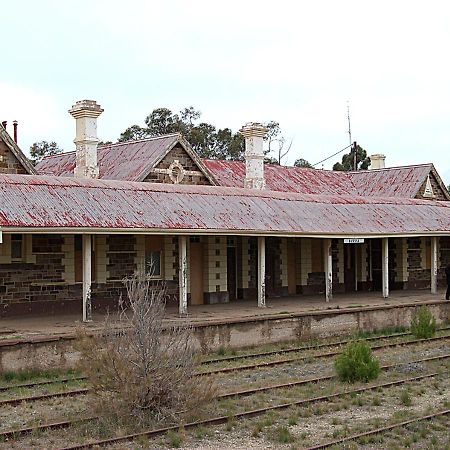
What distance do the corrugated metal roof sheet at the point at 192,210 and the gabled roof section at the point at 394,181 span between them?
212 inches

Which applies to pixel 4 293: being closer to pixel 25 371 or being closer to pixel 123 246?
pixel 123 246

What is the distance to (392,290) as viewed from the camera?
28188mm

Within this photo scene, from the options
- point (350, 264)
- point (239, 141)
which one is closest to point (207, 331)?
point (350, 264)

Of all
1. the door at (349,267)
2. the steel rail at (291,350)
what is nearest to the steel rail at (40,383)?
the steel rail at (291,350)

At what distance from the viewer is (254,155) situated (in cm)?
2741

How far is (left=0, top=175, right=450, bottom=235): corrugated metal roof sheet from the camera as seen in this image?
55.3ft

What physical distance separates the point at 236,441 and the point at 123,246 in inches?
450

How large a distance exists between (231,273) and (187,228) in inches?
236

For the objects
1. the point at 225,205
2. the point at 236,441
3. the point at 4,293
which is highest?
the point at 225,205

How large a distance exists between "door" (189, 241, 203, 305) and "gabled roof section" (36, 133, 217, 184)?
277cm

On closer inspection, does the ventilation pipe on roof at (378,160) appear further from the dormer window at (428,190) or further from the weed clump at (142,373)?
the weed clump at (142,373)

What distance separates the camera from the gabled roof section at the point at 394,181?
32.0 meters

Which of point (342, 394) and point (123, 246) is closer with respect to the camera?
point (342, 394)

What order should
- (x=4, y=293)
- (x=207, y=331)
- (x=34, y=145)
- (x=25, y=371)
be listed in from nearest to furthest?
(x=25, y=371) < (x=207, y=331) < (x=4, y=293) < (x=34, y=145)
